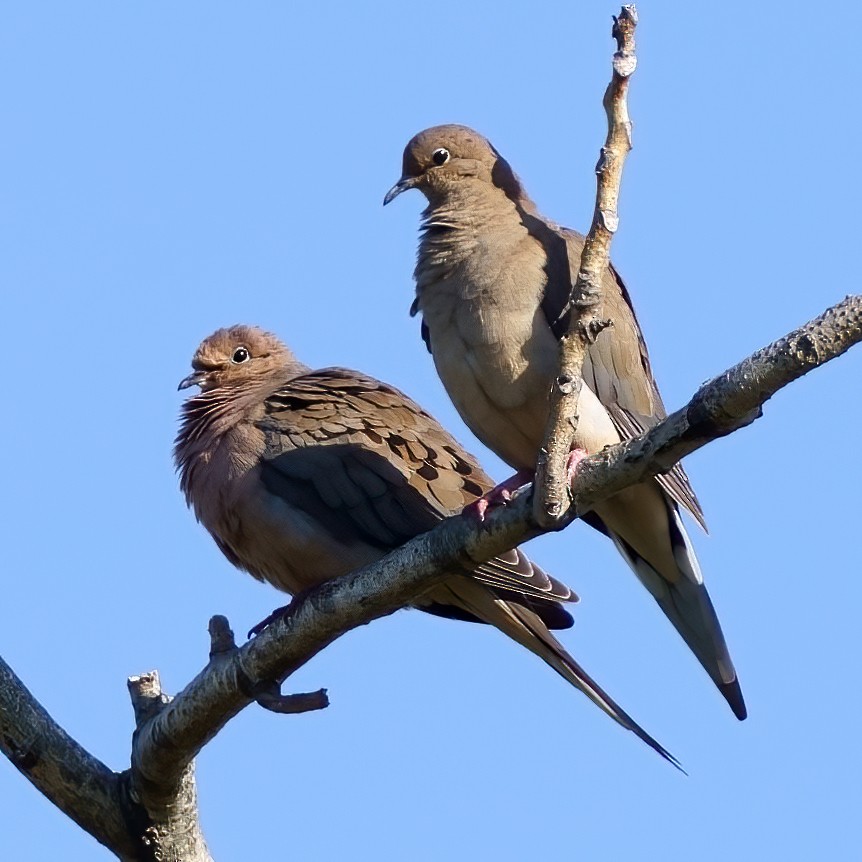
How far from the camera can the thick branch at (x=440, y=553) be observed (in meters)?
3.65

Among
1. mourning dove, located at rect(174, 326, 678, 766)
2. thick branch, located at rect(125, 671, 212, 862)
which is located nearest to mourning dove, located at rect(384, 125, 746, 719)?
mourning dove, located at rect(174, 326, 678, 766)

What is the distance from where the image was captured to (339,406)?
5.95 meters

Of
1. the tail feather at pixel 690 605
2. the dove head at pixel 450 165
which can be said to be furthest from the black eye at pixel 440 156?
the tail feather at pixel 690 605

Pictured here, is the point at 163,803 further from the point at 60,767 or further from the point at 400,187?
the point at 400,187

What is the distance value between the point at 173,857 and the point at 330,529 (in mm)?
Result: 1416

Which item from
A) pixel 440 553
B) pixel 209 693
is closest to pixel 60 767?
pixel 209 693

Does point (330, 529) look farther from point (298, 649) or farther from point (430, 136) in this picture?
point (430, 136)

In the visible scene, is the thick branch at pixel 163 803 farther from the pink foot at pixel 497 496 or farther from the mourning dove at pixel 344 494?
the pink foot at pixel 497 496

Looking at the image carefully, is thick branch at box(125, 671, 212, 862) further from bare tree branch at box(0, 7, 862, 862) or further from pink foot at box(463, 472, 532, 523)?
pink foot at box(463, 472, 532, 523)

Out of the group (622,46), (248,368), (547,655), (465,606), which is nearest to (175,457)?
(248,368)

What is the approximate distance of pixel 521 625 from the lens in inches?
220

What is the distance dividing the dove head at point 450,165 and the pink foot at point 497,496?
47.9 inches

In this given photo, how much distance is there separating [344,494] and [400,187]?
128cm

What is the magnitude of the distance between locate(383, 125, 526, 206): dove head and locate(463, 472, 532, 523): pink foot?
1.22 metres
